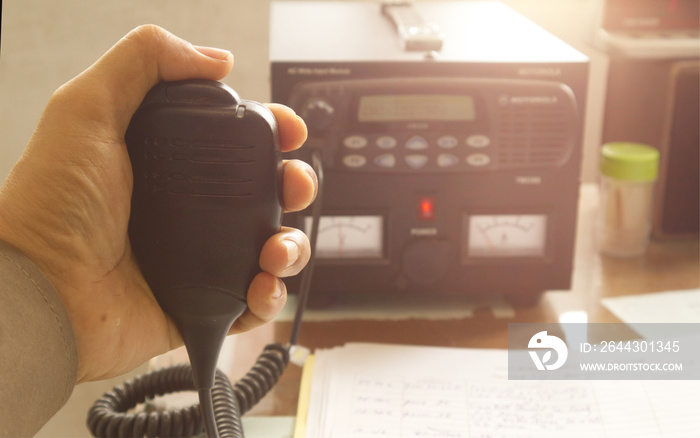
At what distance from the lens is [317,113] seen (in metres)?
0.72

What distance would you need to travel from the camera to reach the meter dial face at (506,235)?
78cm

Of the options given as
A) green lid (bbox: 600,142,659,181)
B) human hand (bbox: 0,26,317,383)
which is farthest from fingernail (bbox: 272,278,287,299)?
green lid (bbox: 600,142,659,181)

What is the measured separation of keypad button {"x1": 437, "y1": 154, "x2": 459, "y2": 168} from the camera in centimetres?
75

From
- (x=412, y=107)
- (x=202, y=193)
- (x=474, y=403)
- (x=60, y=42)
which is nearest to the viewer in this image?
(x=202, y=193)

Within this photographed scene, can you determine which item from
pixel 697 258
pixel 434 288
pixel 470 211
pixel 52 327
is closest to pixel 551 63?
pixel 470 211

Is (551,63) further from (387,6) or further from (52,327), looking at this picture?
(52,327)

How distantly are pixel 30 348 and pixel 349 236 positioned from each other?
379 millimetres

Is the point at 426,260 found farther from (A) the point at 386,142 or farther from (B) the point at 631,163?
(B) the point at 631,163

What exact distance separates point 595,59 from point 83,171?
1013mm

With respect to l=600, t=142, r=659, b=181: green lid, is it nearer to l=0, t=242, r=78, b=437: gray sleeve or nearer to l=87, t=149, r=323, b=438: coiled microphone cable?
l=87, t=149, r=323, b=438: coiled microphone cable

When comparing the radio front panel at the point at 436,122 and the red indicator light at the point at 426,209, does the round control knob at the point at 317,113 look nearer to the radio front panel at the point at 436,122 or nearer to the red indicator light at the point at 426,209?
the radio front panel at the point at 436,122

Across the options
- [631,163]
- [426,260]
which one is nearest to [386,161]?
[426,260]

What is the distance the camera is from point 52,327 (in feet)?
1.66

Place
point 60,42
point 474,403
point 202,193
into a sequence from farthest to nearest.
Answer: point 60,42 → point 474,403 → point 202,193
